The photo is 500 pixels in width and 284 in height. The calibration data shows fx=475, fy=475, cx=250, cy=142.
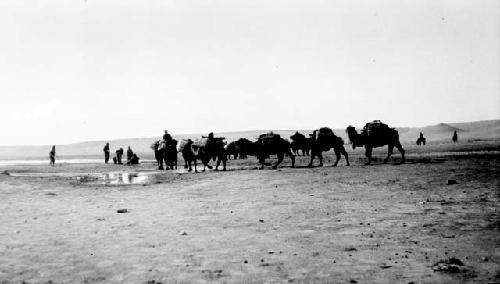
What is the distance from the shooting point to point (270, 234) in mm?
8578

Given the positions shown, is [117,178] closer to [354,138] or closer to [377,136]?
[354,138]

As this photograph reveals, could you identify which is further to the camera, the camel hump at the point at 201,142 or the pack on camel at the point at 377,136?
the camel hump at the point at 201,142

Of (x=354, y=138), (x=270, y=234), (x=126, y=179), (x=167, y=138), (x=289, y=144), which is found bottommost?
(x=270, y=234)

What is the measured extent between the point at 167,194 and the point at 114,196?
180cm

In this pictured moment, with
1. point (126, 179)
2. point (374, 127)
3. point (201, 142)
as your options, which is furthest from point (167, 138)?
point (374, 127)

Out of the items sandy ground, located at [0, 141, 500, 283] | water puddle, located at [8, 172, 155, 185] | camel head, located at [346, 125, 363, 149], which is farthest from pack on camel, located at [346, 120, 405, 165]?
water puddle, located at [8, 172, 155, 185]

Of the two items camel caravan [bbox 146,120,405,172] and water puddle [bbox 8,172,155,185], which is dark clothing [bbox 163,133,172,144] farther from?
water puddle [bbox 8,172,155,185]

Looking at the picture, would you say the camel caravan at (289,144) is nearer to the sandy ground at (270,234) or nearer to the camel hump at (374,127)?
the camel hump at (374,127)

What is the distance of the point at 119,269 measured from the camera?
6586 mm

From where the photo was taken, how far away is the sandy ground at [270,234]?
20.5 feet

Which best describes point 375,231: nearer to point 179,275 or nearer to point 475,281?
point 475,281

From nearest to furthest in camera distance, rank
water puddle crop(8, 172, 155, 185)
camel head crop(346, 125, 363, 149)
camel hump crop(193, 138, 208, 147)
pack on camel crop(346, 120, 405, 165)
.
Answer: water puddle crop(8, 172, 155, 185) < pack on camel crop(346, 120, 405, 165) < camel head crop(346, 125, 363, 149) < camel hump crop(193, 138, 208, 147)

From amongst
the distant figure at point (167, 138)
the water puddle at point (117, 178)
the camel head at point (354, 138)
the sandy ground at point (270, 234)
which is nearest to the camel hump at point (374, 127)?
the camel head at point (354, 138)

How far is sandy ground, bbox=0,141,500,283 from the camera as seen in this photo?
6238 mm
